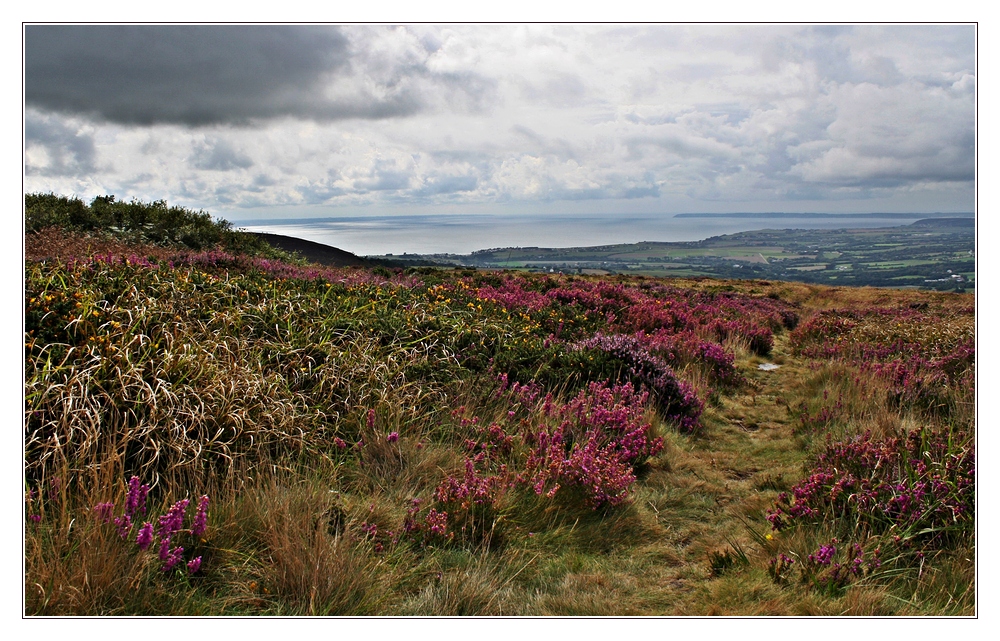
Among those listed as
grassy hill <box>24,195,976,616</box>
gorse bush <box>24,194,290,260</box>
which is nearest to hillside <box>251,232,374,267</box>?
gorse bush <box>24,194,290,260</box>

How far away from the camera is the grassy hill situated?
3246 mm

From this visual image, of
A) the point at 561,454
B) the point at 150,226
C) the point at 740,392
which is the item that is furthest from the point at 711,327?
the point at 150,226

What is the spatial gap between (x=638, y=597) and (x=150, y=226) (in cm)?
2282

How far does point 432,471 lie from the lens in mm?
4672

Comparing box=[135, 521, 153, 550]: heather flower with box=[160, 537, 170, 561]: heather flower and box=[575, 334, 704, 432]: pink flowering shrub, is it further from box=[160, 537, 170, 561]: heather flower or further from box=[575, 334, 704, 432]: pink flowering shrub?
box=[575, 334, 704, 432]: pink flowering shrub

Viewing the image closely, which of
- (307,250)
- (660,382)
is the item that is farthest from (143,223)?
(660,382)

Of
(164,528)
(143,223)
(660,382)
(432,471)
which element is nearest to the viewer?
(164,528)

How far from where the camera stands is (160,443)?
13.8 feet

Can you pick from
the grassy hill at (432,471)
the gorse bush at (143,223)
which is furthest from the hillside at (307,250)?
the grassy hill at (432,471)

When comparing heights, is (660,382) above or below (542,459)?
above

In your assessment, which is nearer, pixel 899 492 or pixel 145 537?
pixel 145 537

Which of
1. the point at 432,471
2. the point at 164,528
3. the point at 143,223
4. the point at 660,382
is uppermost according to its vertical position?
the point at 143,223

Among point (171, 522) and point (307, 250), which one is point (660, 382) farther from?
point (307, 250)

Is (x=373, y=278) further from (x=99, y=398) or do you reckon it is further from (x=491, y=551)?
(x=491, y=551)
